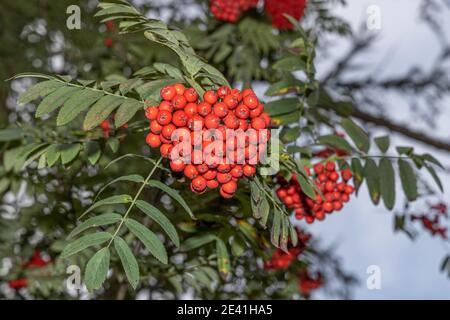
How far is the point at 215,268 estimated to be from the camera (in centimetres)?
258

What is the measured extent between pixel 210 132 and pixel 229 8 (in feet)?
6.06

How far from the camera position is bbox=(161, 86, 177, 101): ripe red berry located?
5.07 ft

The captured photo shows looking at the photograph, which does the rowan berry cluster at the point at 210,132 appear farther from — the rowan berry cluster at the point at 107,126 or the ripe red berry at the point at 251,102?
the rowan berry cluster at the point at 107,126

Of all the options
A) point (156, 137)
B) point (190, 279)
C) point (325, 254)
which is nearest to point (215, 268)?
point (190, 279)

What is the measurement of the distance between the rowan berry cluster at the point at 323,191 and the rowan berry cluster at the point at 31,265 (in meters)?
1.59

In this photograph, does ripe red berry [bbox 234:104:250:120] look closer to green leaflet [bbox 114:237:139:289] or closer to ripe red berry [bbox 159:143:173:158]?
ripe red berry [bbox 159:143:173:158]

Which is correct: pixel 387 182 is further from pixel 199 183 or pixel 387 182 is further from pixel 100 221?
pixel 100 221

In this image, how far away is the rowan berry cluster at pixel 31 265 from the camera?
3129mm

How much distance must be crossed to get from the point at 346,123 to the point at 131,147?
140 centimetres

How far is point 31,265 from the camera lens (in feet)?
10.3

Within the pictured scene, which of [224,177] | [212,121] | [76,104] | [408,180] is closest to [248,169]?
[224,177]

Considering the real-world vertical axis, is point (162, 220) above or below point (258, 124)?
below

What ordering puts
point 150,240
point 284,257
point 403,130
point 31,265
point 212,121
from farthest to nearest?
point 403,130
point 31,265
point 284,257
point 150,240
point 212,121
